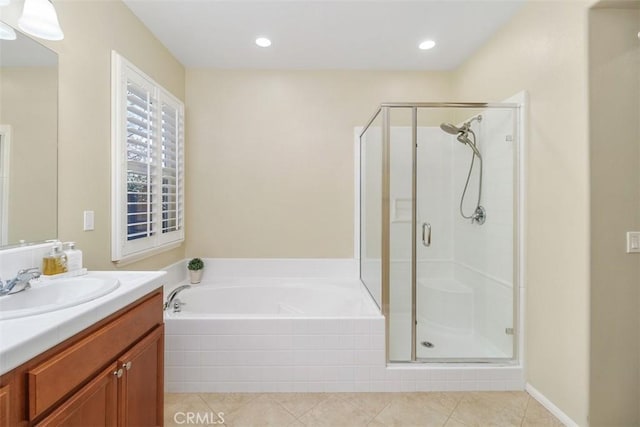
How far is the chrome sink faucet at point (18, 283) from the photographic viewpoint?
104 cm

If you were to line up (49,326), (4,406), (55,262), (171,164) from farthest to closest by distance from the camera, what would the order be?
(171,164), (55,262), (49,326), (4,406)

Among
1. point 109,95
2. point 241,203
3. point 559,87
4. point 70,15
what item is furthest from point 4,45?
point 559,87

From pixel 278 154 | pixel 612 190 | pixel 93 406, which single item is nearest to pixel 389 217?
pixel 612 190

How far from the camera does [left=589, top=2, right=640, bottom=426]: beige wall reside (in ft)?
4.65

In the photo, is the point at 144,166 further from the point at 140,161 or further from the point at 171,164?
the point at 171,164

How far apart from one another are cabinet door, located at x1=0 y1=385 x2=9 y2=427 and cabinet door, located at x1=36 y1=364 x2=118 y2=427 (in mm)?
94

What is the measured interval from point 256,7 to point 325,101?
1.03 metres

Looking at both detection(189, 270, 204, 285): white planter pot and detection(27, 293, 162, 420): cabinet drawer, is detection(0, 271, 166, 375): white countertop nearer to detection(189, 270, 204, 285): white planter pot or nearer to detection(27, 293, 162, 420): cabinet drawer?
detection(27, 293, 162, 420): cabinet drawer

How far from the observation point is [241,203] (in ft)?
9.04

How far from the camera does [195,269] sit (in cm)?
263

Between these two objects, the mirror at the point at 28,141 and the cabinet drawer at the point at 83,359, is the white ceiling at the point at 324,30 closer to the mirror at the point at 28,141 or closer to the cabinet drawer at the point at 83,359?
the mirror at the point at 28,141

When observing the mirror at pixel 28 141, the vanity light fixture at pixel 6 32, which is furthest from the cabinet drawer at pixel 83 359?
the vanity light fixture at pixel 6 32

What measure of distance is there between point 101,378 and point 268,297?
1.66m

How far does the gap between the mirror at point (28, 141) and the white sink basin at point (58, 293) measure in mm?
268
